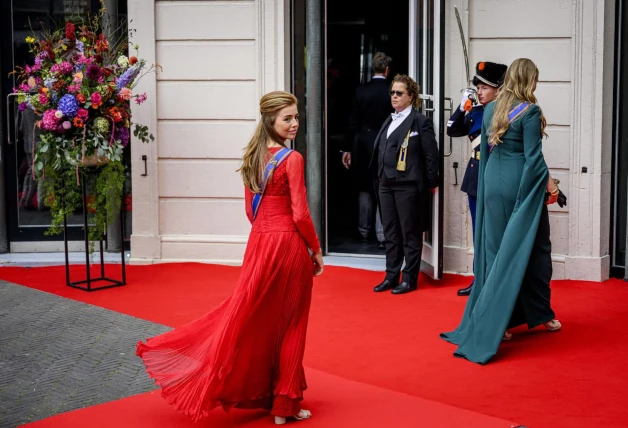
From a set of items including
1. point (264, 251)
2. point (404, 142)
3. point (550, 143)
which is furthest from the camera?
point (550, 143)

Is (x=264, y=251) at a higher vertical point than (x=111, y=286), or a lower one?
higher

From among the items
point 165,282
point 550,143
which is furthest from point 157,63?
point 550,143

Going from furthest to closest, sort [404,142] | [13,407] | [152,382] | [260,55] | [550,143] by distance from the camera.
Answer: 1. [260,55]
2. [550,143]
3. [404,142]
4. [152,382]
5. [13,407]

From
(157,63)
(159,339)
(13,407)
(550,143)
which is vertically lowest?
(13,407)

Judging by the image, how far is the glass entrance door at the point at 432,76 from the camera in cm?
808

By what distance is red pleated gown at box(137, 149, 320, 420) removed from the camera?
4.55m

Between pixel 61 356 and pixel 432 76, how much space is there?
4046 millimetres

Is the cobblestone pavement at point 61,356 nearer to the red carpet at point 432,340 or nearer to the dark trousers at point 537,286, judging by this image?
the red carpet at point 432,340

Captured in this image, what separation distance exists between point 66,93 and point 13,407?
358 cm

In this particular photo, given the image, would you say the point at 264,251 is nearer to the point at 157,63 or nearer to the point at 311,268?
the point at 311,268

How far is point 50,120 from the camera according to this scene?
25.7 feet

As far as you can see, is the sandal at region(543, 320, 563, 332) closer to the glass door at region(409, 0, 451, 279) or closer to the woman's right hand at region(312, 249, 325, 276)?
the glass door at region(409, 0, 451, 279)

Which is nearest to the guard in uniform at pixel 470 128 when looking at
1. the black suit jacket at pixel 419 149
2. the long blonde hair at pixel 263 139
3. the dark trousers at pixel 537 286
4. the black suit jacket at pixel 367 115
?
→ the black suit jacket at pixel 419 149

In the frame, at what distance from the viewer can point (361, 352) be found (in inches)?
244
